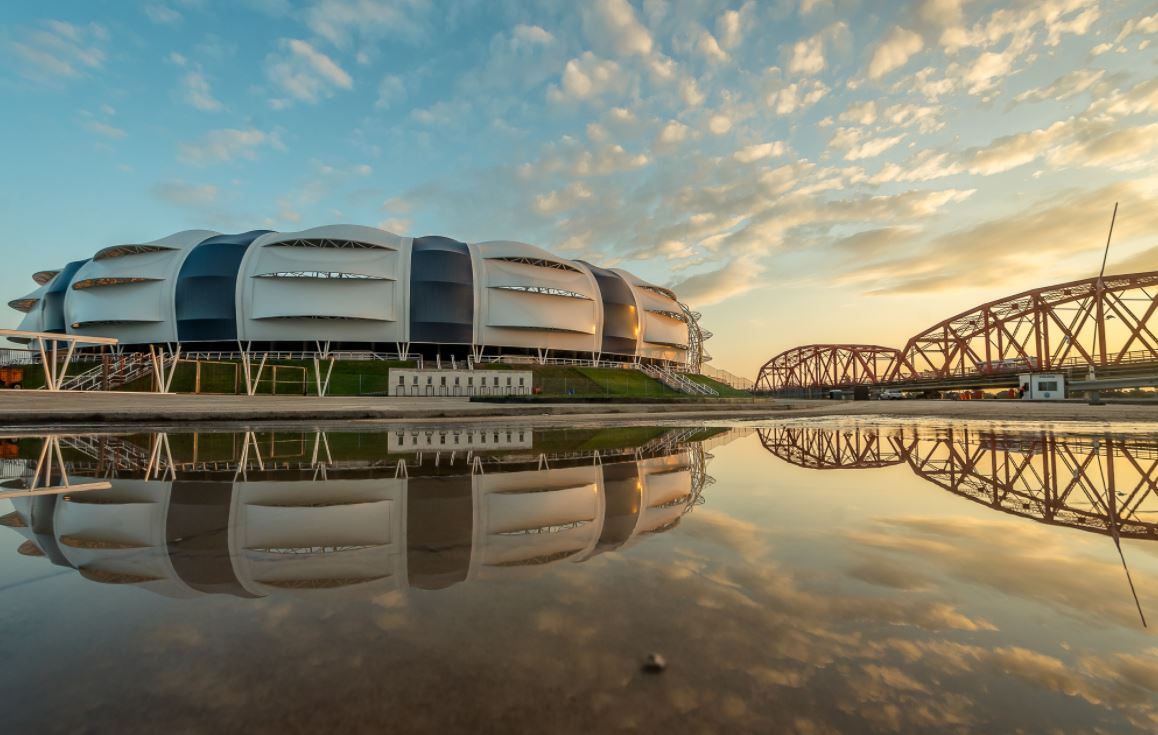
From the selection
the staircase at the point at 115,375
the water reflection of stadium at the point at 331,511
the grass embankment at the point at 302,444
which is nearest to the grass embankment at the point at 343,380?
the staircase at the point at 115,375

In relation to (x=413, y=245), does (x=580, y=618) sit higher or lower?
lower

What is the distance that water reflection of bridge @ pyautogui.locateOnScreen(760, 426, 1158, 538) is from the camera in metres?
4.29

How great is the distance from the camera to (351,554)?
10.2ft

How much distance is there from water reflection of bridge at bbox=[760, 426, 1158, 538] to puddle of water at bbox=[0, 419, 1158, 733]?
7cm

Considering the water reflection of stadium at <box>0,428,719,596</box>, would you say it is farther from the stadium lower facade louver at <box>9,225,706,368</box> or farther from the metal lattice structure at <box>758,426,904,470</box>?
the stadium lower facade louver at <box>9,225,706,368</box>

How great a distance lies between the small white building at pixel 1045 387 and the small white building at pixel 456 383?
46051mm

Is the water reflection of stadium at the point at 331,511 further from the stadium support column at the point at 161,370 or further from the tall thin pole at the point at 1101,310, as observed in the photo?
the tall thin pole at the point at 1101,310

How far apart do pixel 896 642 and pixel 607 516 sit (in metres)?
2.41

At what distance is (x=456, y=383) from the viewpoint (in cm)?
3828

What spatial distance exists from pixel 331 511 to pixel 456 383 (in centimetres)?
3480

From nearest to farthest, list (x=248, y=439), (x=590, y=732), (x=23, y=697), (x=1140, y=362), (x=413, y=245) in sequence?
(x=590, y=732) → (x=23, y=697) → (x=248, y=439) → (x=1140, y=362) → (x=413, y=245)

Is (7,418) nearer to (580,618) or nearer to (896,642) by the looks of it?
(580,618)

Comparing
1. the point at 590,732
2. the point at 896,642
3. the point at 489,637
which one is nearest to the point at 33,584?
the point at 489,637

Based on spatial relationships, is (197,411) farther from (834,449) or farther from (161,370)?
(834,449)
